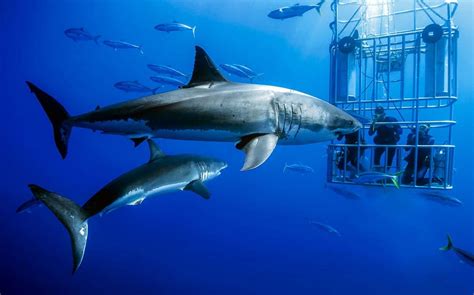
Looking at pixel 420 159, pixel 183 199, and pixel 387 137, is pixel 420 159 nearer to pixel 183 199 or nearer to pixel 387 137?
pixel 387 137

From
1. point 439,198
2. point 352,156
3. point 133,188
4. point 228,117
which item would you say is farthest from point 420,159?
point 133,188

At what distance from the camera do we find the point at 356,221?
3131cm

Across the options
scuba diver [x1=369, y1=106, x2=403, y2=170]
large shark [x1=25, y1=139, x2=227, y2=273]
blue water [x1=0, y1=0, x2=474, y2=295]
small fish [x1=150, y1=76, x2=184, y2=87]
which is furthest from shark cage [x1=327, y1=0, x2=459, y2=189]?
blue water [x1=0, y1=0, x2=474, y2=295]

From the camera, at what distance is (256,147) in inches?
114

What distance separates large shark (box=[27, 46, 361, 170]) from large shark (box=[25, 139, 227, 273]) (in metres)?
0.92

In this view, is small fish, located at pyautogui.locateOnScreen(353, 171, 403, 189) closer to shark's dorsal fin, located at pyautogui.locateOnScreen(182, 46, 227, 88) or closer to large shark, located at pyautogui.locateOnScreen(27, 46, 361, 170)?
large shark, located at pyautogui.locateOnScreen(27, 46, 361, 170)

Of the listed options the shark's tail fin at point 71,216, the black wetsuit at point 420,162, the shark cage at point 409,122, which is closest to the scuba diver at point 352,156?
the shark cage at point 409,122

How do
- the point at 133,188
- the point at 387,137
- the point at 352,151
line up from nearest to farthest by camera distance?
the point at 133,188 → the point at 387,137 → the point at 352,151

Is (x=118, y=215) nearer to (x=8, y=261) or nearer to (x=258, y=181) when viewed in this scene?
(x=8, y=261)

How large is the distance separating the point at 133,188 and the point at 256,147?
1817 millimetres

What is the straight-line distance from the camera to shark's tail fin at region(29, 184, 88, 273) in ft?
11.9

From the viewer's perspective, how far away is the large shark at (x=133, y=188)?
3686 millimetres

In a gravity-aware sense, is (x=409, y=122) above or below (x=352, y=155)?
above

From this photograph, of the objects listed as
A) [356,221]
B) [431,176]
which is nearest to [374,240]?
[356,221]
